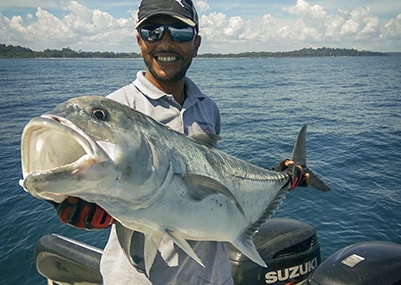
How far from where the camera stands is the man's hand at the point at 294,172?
4.43m

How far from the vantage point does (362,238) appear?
9.68 meters

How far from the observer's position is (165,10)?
3.17 m

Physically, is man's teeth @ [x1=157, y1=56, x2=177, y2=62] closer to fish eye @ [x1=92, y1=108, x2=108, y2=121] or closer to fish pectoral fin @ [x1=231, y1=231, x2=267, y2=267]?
fish eye @ [x1=92, y1=108, x2=108, y2=121]

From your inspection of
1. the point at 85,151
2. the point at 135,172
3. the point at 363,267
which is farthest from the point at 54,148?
the point at 363,267

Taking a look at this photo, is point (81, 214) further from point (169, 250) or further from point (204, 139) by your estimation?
point (204, 139)

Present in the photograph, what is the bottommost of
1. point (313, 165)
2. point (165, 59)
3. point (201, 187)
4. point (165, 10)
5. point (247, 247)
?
point (313, 165)

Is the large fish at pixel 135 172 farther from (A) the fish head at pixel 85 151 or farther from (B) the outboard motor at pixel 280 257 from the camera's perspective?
(B) the outboard motor at pixel 280 257

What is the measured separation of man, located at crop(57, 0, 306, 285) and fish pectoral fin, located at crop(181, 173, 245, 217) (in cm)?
70

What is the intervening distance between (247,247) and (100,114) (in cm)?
187

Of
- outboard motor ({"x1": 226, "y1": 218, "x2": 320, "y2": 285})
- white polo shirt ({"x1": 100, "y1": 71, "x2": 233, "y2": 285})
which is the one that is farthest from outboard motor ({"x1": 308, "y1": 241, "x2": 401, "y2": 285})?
white polo shirt ({"x1": 100, "y1": 71, "x2": 233, "y2": 285})

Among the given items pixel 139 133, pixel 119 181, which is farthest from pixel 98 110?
pixel 119 181

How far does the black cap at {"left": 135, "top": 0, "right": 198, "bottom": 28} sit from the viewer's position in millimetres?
3170

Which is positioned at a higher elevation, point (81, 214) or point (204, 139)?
point (204, 139)

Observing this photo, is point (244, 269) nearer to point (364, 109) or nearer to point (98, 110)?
point (98, 110)
